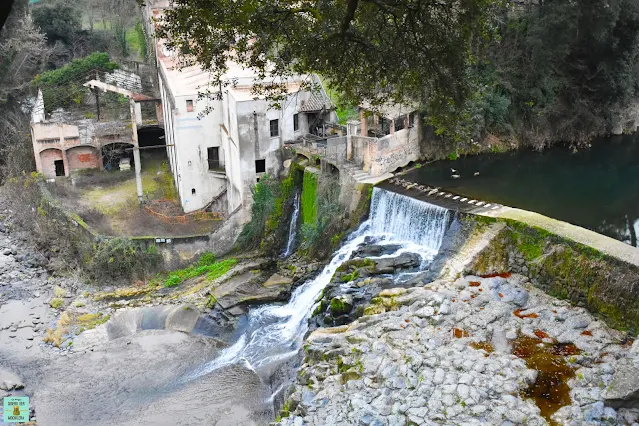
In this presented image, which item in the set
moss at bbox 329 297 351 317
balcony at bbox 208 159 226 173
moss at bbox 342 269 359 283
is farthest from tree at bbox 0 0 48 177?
moss at bbox 329 297 351 317

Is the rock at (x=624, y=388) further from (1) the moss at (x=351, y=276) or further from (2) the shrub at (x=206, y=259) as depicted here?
(2) the shrub at (x=206, y=259)

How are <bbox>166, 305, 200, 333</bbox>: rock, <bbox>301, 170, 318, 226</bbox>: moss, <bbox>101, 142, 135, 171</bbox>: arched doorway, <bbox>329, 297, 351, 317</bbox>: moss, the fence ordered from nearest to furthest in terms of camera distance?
<bbox>329, 297, 351, 317</bbox>: moss → <bbox>166, 305, 200, 333</bbox>: rock → <bbox>301, 170, 318, 226</bbox>: moss → the fence → <bbox>101, 142, 135, 171</bbox>: arched doorway

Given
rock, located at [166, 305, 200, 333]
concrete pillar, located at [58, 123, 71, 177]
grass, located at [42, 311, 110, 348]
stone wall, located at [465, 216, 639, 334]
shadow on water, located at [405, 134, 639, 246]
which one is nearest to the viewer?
stone wall, located at [465, 216, 639, 334]

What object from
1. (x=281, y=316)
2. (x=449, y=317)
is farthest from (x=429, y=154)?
(x=449, y=317)

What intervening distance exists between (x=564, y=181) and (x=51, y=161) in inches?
846

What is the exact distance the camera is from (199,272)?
21.8 metres

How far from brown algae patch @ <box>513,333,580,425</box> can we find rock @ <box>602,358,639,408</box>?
0.78m

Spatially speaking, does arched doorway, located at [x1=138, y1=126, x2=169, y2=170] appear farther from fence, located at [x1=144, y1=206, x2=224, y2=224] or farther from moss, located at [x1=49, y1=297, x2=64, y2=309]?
moss, located at [x1=49, y1=297, x2=64, y2=309]

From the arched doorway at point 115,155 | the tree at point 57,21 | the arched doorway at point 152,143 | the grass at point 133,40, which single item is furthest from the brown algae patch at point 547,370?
the grass at point 133,40

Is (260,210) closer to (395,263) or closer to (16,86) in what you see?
(395,263)

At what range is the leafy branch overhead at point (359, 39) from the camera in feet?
28.2

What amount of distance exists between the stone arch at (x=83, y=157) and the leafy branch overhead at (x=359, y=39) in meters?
21.9

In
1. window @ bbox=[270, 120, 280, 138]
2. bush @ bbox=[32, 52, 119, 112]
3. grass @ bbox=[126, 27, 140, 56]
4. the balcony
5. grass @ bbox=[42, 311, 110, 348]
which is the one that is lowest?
grass @ bbox=[42, 311, 110, 348]

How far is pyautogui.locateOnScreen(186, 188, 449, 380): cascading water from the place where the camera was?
17281 millimetres
